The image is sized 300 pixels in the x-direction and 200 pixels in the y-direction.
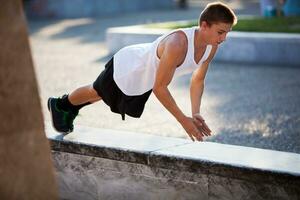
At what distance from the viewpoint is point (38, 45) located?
1237 centimetres

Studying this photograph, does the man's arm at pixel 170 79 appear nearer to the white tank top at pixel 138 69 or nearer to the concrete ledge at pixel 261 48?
the white tank top at pixel 138 69

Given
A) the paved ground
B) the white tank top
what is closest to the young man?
the white tank top

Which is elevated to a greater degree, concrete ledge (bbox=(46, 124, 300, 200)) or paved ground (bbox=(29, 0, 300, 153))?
concrete ledge (bbox=(46, 124, 300, 200))

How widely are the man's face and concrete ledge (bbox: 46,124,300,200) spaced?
2.01 ft

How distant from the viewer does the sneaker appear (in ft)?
13.4

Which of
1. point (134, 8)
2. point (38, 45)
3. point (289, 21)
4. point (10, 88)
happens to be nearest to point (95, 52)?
point (38, 45)

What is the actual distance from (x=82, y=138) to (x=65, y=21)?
47.5 feet

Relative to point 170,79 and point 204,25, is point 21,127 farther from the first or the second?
point 204,25

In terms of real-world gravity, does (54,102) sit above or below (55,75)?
above

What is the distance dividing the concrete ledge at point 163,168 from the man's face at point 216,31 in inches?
24.1

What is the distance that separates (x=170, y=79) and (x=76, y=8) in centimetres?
1650

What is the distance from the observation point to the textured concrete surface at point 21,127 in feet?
6.93

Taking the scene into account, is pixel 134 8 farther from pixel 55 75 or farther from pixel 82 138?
pixel 82 138

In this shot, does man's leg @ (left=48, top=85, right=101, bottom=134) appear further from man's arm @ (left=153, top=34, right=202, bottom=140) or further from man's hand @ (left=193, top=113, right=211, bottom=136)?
man's hand @ (left=193, top=113, right=211, bottom=136)
